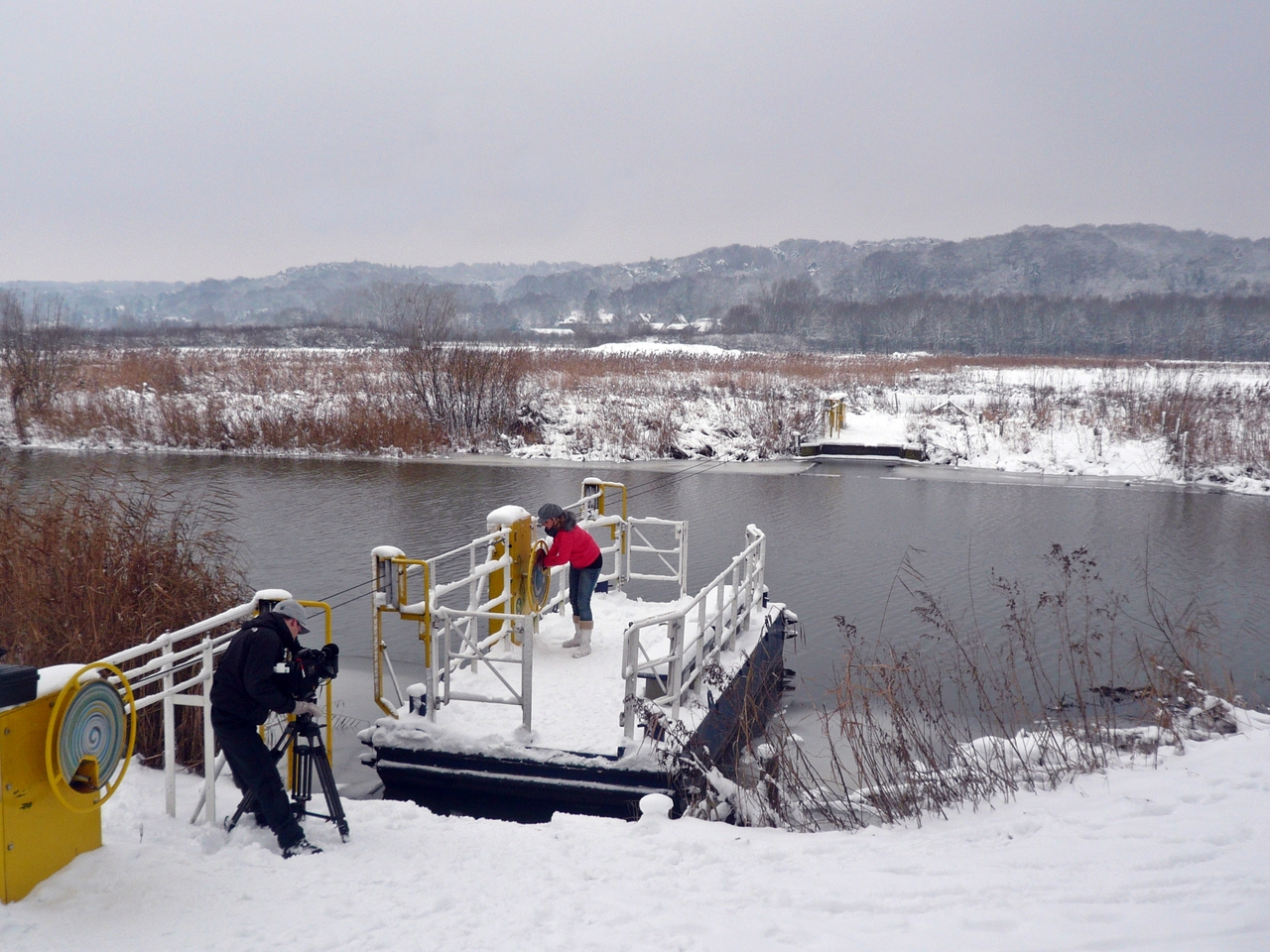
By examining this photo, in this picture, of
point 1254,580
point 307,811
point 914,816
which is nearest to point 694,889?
point 914,816

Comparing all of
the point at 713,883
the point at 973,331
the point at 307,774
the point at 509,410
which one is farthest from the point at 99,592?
the point at 973,331

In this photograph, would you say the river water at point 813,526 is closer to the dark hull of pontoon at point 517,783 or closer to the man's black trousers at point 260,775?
the dark hull of pontoon at point 517,783

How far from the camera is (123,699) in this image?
4625mm

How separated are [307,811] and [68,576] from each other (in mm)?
4029

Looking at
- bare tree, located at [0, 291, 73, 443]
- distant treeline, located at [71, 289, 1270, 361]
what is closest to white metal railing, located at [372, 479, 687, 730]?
bare tree, located at [0, 291, 73, 443]

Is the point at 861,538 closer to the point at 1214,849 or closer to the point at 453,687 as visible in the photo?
the point at 453,687

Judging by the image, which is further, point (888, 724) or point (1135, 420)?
point (1135, 420)

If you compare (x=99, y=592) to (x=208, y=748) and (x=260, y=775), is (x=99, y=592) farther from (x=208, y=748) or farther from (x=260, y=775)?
(x=260, y=775)

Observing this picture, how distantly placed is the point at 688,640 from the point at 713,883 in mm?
4019

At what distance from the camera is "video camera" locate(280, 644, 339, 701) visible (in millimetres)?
4820

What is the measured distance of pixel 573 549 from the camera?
843cm

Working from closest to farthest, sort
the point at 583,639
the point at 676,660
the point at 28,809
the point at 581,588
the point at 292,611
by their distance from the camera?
the point at 28,809
the point at 292,611
the point at 676,660
the point at 581,588
the point at 583,639

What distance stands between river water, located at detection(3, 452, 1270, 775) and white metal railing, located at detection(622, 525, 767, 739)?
1349 mm

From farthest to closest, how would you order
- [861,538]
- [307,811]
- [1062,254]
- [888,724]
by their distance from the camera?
[1062,254]
[861,538]
[888,724]
[307,811]
